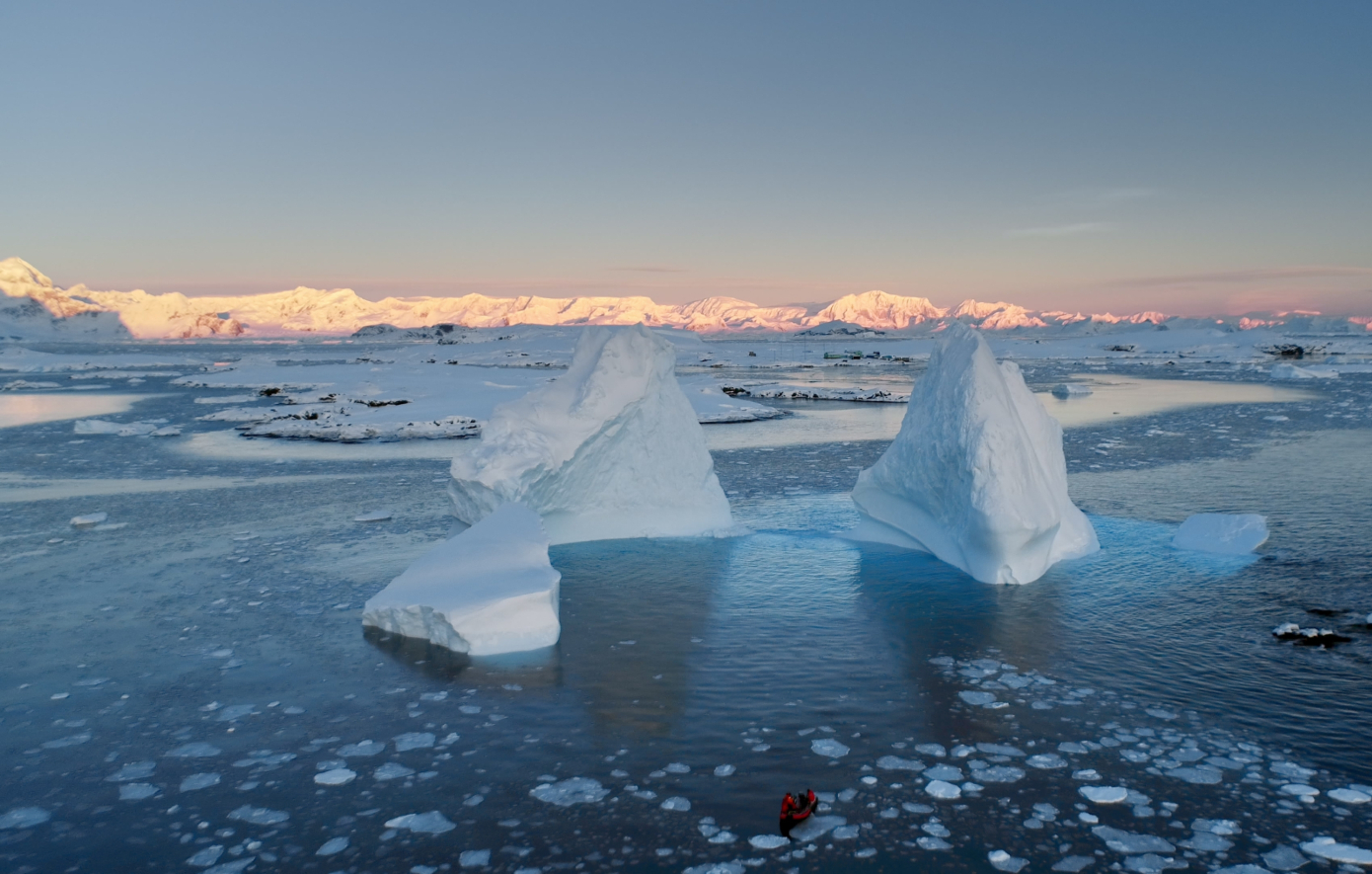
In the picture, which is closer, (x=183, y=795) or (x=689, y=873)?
(x=689, y=873)

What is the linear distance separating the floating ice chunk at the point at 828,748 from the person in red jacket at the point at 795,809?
81cm

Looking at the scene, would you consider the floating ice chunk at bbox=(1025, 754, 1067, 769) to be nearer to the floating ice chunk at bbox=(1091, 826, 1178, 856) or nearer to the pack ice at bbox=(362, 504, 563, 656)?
the floating ice chunk at bbox=(1091, 826, 1178, 856)

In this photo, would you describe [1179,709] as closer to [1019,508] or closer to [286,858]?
[1019,508]

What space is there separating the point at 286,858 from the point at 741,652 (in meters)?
4.20

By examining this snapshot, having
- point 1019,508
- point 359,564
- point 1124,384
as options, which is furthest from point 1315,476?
point 1124,384

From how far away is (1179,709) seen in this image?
23.0 feet

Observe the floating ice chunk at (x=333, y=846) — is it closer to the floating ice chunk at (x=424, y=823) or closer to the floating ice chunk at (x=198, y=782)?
the floating ice chunk at (x=424, y=823)

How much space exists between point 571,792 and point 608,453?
7547mm

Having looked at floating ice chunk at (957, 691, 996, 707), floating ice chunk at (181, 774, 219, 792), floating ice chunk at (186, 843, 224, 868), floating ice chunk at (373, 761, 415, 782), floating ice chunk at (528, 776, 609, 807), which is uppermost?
floating ice chunk at (528, 776, 609, 807)

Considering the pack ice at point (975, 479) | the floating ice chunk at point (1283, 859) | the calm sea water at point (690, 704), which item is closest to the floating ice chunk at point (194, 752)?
the calm sea water at point (690, 704)

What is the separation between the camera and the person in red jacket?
532 cm

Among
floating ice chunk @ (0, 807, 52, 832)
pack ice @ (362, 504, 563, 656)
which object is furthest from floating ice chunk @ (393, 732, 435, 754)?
floating ice chunk @ (0, 807, 52, 832)

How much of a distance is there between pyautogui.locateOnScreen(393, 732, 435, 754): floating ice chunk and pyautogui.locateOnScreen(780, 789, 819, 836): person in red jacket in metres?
2.66

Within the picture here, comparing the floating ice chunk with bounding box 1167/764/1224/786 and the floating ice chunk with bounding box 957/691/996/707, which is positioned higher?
the floating ice chunk with bounding box 1167/764/1224/786
